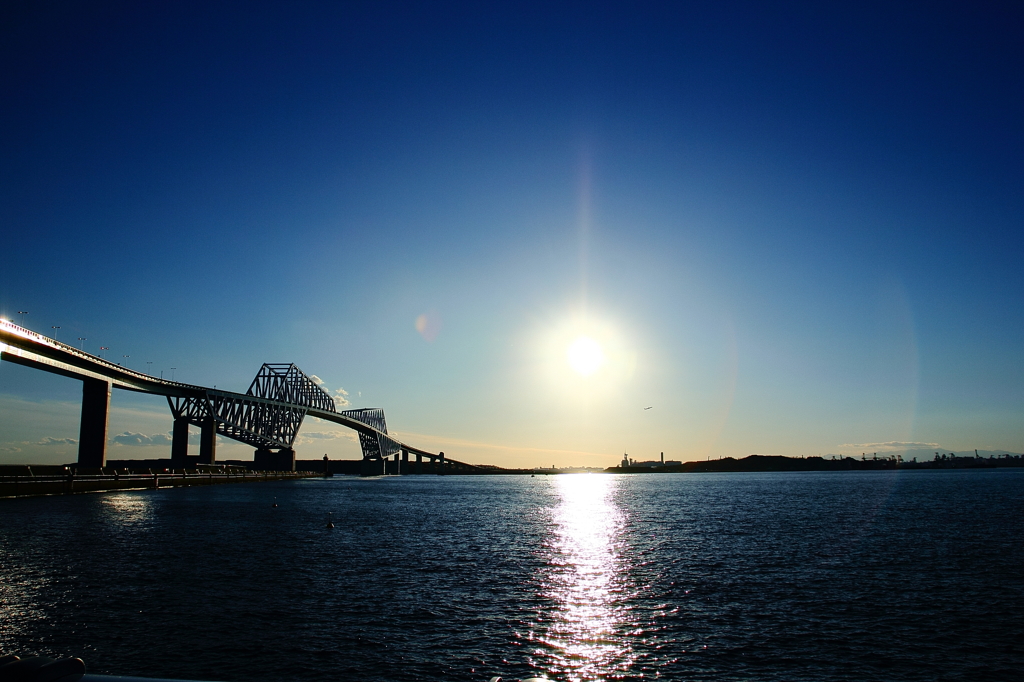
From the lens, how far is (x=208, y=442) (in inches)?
4993

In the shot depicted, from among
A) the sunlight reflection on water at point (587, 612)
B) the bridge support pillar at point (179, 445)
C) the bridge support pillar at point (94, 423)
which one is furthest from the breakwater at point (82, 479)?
the sunlight reflection on water at point (587, 612)

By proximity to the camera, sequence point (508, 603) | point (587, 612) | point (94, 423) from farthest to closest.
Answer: point (94, 423)
point (508, 603)
point (587, 612)

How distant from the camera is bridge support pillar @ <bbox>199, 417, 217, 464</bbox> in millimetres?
127000

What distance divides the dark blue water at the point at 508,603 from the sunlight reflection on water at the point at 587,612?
0.27ft

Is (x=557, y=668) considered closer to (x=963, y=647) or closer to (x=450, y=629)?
(x=450, y=629)

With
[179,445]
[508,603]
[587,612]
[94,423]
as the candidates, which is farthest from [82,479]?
[587,612]

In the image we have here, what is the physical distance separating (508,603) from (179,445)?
12036 centimetres

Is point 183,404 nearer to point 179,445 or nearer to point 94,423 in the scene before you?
point 179,445

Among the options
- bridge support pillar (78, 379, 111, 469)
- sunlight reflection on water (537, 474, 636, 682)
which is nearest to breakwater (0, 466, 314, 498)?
bridge support pillar (78, 379, 111, 469)

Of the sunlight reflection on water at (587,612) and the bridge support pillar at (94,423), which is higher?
the bridge support pillar at (94,423)

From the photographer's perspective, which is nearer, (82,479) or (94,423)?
(82,479)

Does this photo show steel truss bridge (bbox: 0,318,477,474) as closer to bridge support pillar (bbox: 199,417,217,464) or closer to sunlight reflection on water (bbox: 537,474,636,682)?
bridge support pillar (bbox: 199,417,217,464)

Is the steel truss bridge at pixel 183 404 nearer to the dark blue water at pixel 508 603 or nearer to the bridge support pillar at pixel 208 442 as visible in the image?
the bridge support pillar at pixel 208 442

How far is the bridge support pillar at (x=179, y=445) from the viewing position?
4776 inches
